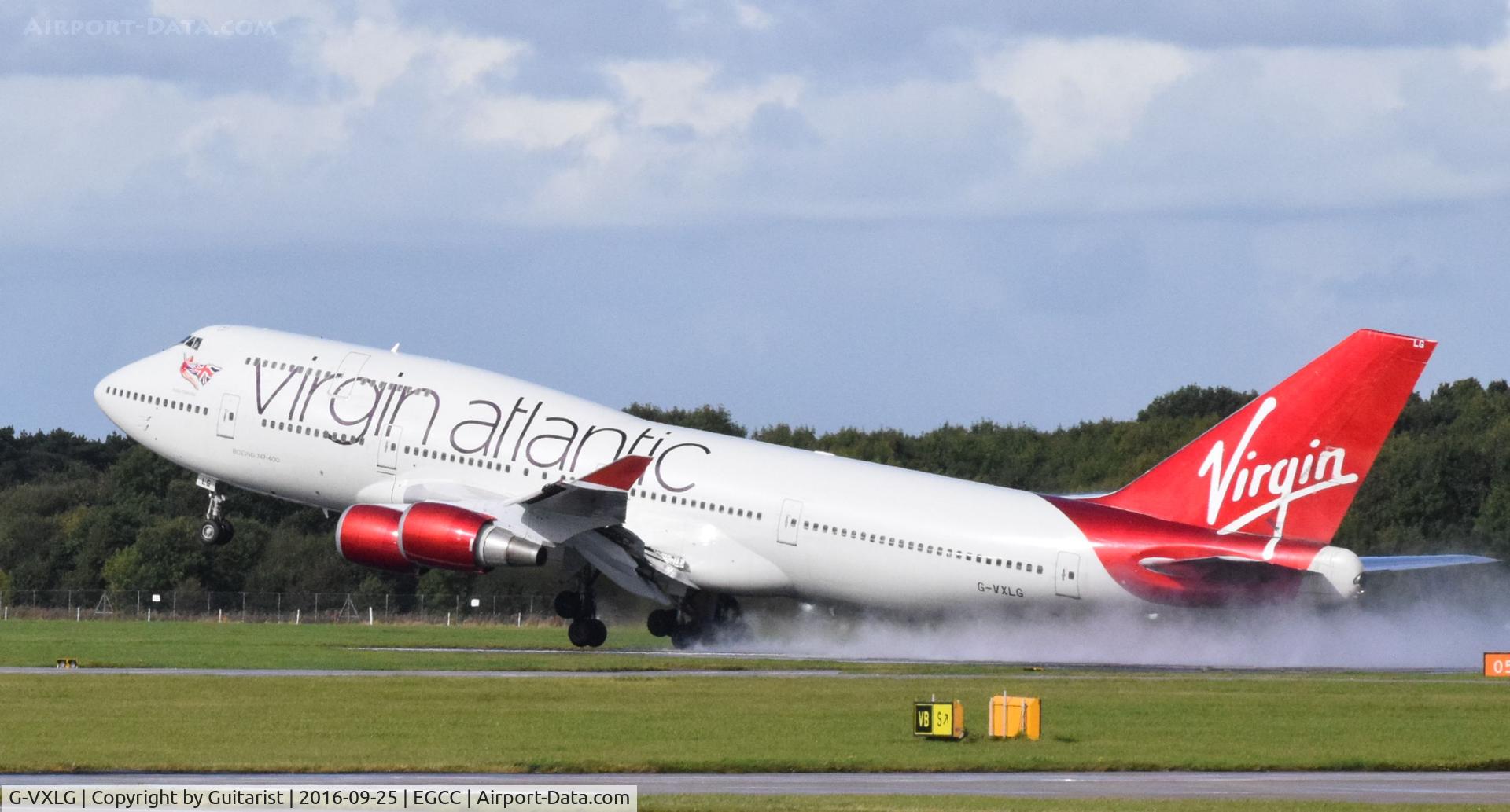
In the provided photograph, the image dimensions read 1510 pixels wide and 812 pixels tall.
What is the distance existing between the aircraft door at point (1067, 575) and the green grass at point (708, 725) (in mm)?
5814

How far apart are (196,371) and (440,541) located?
35.6ft

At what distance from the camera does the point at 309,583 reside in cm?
9106

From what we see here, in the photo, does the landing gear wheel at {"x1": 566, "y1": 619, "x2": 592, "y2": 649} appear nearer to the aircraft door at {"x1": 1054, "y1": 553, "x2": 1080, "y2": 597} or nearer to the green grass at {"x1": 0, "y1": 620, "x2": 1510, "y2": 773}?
the green grass at {"x1": 0, "y1": 620, "x2": 1510, "y2": 773}

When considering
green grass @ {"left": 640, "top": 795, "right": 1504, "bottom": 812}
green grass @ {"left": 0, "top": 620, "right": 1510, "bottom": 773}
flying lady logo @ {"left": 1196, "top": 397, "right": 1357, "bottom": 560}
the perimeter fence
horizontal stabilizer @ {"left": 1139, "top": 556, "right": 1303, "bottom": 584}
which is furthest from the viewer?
the perimeter fence

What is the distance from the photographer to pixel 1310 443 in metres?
46.2

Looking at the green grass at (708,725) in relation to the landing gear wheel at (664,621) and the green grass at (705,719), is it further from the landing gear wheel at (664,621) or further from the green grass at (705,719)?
the landing gear wheel at (664,621)

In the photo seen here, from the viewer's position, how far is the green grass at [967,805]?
23.1m

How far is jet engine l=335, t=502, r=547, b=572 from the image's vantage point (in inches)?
1949

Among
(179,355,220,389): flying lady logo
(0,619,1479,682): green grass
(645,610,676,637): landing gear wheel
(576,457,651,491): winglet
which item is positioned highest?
(179,355,220,389): flying lady logo

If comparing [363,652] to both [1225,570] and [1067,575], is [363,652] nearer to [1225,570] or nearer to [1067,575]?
[1067,575]

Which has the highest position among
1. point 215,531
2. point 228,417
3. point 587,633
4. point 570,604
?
point 228,417

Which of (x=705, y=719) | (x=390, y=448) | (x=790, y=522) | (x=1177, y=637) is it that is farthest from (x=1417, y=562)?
(x=390, y=448)

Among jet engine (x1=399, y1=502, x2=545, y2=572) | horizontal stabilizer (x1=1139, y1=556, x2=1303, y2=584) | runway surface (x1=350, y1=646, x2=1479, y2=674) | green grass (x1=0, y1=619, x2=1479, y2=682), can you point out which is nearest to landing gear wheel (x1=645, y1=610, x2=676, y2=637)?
green grass (x1=0, y1=619, x2=1479, y2=682)

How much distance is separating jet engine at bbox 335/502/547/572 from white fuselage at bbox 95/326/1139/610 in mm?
2457
